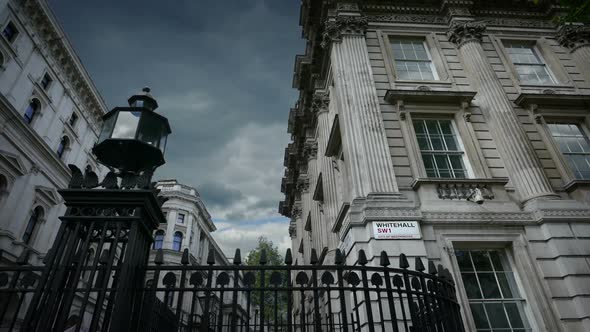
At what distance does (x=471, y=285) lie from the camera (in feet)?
27.0

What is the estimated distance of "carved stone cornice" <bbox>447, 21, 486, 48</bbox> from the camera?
12695mm

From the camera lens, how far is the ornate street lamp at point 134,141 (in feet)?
11.7

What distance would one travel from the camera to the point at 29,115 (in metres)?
21.0

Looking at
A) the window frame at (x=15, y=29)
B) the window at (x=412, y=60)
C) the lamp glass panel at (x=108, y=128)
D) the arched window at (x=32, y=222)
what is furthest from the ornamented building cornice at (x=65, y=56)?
the lamp glass panel at (x=108, y=128)

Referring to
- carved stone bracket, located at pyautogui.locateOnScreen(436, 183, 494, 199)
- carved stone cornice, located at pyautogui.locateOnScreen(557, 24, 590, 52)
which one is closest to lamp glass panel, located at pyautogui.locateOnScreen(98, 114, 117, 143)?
carved stone bracket, located at pyautogui.locateOnScreen(436, 183, 494, 199)

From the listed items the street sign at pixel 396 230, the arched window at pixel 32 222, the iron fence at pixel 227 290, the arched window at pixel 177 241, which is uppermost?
the arched window at pixel 177 241

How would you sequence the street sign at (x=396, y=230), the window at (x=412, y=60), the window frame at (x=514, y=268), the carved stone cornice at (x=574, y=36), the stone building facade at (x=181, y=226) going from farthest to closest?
the stone building facade at (x=181, y=226)
the carved stone cornice at (x=574, y=36)
the window at (x=412, y=60)
the street sign at (x=396, y=230)
the window frame at (x=514, y=268)

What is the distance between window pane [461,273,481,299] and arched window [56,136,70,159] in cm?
2605

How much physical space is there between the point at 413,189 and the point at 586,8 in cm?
643

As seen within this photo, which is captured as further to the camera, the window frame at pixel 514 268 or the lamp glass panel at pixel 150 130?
the window frame at pixel 514 268

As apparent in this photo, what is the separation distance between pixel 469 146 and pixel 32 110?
81.3 feet

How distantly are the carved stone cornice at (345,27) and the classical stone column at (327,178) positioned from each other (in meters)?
3.58

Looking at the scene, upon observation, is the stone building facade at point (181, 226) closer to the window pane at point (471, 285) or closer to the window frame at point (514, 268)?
the window pane at point (471, 285)

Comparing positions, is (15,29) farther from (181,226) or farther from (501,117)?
Result: (501,117)
